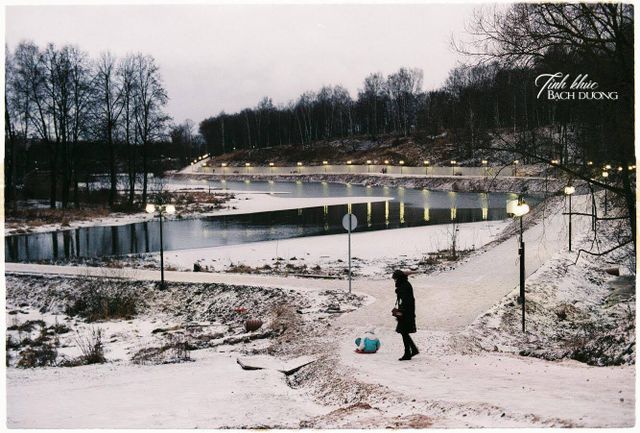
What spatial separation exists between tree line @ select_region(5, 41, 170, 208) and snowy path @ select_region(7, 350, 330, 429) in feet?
78.3

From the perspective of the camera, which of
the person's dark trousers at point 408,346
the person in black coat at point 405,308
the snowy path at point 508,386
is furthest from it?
the person's dark trousers at point 408,346

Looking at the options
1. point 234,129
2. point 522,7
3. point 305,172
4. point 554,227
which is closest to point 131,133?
point 554,227

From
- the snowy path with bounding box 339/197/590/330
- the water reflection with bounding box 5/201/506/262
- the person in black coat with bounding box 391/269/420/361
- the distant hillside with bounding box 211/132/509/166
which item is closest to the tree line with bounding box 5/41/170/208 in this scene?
the water reflection with bounding box 5/201/506/262

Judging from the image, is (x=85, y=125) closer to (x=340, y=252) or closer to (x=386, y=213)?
(x=386, y=213)

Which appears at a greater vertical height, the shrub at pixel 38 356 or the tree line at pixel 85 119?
the tree line at pixel 85 119

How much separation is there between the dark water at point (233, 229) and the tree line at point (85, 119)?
6447 millimetres

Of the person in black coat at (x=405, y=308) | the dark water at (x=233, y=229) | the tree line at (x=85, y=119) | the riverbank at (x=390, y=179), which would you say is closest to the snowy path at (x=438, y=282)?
the person in black coat at (x=405, y=308)

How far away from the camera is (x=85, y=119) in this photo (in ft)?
131

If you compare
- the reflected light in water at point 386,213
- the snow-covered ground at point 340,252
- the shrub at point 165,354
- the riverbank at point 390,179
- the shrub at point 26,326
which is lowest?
the shrub at point 26,326

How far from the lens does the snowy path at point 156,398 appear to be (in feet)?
27.1

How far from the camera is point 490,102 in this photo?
10.7 metres

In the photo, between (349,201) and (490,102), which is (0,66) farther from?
(349,201)

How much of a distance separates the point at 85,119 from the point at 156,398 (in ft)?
114

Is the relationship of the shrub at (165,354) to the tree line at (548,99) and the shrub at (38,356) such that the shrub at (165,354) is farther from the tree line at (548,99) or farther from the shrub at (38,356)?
the tree line at (548,99)
